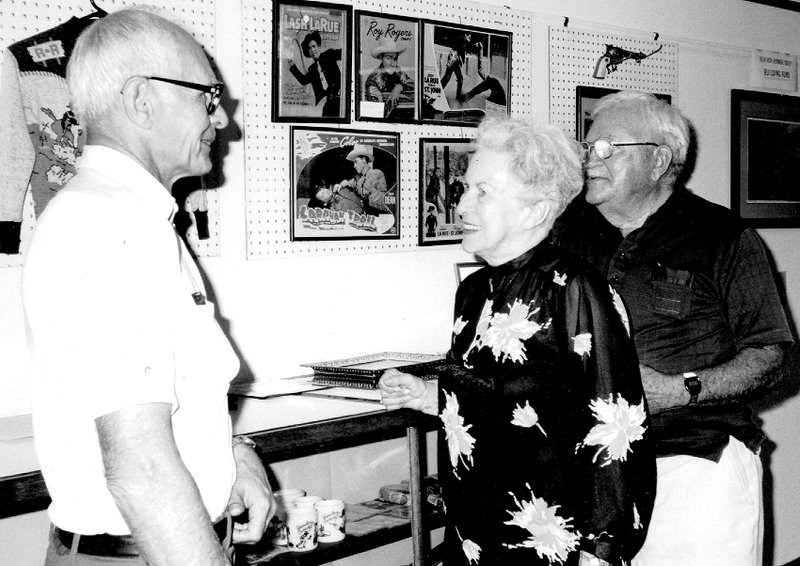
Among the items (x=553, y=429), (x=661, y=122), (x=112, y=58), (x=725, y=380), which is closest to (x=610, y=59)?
(x=661, y=122)

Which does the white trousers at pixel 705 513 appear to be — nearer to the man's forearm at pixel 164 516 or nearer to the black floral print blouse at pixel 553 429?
the black floral print blouse at pixel 553 429

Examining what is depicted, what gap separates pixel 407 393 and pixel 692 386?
0.74 m

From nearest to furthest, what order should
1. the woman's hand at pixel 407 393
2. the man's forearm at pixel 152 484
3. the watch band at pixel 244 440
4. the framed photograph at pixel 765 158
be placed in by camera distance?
the man's forearm at pixel 152 484 < the watch band at pixel 244 440 < the woman's hand at pixel 407 393 < the framed photograph at pixel 765 158

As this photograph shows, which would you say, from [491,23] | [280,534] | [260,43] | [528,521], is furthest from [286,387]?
[491,23]

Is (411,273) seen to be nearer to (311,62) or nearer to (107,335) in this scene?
(311,62)

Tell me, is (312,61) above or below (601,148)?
above

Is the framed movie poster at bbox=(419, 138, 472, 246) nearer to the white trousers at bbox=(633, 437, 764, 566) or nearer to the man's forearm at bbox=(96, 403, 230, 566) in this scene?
the white trousers at bbox=(633, 437, 764, 566)

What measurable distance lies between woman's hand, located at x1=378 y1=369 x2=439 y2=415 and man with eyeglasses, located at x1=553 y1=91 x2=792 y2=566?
1.86ft

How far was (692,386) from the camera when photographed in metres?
2.07

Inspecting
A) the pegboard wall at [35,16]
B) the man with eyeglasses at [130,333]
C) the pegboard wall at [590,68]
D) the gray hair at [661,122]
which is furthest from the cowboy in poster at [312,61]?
the man with eyeglasses at [130,333]

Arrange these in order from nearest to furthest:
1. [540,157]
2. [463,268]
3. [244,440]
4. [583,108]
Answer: [244,440], [540,157], [463,268], [583,108]

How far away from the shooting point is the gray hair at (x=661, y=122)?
2350 mm

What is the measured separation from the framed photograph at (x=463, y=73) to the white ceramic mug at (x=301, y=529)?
1348 millimetres

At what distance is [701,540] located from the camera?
6.95 feet
